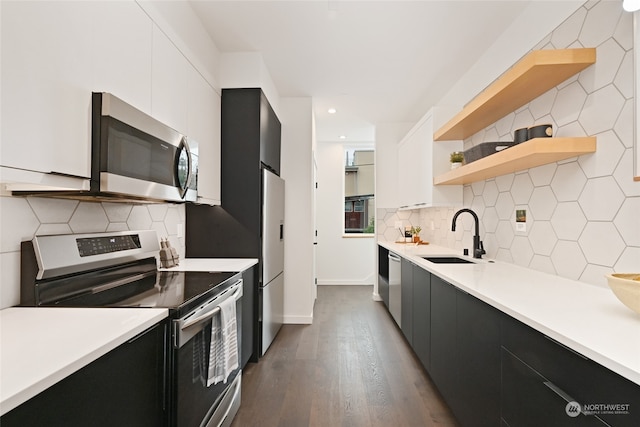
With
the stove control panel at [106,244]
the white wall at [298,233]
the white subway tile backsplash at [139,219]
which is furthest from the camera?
the white wall at [298,233]

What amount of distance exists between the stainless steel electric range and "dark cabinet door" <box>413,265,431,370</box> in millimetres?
1337

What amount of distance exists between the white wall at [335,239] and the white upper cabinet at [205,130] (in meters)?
3.51

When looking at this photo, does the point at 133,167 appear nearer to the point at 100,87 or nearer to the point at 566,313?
the point at 100,87

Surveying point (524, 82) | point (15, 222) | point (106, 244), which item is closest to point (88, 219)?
point (106, 244)

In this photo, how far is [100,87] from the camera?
1.28 metres

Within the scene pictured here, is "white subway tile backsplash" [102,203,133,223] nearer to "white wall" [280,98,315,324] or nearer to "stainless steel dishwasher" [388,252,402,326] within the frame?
"white wall" [280,98,315,324]

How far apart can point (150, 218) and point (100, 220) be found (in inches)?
18.3

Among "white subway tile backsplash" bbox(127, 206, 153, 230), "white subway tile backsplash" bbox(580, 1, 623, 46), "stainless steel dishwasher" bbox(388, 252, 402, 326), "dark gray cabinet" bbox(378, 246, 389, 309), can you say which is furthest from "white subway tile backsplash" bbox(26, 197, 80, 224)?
"dark gray cabinet" bbox(378, 246, 389, 309)

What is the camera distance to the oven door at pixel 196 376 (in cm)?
123

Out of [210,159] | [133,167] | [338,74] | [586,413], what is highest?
[338,74]

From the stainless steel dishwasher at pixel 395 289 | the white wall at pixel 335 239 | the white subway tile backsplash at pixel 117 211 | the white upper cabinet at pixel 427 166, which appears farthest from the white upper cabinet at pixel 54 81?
the white wall at pixel 335 239

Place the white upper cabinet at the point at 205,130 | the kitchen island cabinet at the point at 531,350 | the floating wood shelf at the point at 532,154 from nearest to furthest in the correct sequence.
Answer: the kitchen island cabinet at the point at 531,350, the floating wood shelf at the point at 532,154, the white upper cabinet at the point at 205,130

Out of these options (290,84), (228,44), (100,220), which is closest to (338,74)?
(290,84)

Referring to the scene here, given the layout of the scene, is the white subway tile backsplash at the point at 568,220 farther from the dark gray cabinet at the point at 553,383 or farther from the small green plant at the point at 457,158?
the small green plant at the point at 457,158
